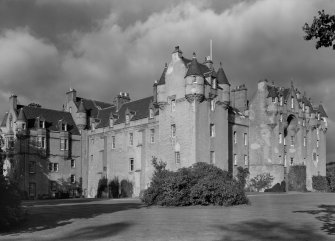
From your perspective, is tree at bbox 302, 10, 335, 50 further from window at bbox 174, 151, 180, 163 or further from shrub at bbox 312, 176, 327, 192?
shrub at bbox 312, 176, 327, 192

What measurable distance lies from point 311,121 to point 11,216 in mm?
59465

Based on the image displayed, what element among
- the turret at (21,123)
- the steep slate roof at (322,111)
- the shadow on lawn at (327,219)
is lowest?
the shadow on lawn at (327,219)

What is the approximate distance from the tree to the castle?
4504 centimetres

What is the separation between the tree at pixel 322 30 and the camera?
36.0ft

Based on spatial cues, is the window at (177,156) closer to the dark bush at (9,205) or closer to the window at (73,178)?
the window at (73,178)

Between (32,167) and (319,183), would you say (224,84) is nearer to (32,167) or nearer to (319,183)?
(319,183)

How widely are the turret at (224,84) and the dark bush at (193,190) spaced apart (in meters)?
26.5

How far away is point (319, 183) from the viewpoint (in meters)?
70.8

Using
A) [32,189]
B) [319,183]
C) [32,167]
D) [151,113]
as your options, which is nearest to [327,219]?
[151,113]

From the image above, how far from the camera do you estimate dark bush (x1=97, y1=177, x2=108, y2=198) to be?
230 ft

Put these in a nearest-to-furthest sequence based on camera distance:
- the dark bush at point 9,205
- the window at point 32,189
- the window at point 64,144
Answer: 1. the dark bush at point 9,205
2. the window at point 32,189
3. the window at point 64,144

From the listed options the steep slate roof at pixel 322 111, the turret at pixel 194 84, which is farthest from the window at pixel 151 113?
the steep slate roof at pixel 322 111

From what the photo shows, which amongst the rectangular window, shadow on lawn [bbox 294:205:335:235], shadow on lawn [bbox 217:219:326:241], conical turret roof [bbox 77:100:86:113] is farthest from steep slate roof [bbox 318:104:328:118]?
shadow on lawn [bbox 217:219:326:241]

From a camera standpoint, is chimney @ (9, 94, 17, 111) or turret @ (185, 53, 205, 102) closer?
turret @ (185, 53, 205, 102)
